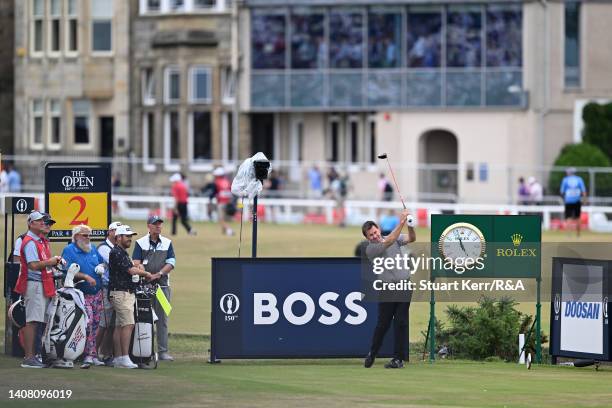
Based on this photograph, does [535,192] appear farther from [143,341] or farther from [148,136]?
[143,341]

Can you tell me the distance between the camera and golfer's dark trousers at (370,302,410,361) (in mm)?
20203

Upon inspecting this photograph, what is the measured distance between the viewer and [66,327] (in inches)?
773

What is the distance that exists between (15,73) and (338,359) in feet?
146

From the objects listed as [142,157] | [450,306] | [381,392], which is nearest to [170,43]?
[142,157]

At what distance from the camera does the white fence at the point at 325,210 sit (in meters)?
48.9

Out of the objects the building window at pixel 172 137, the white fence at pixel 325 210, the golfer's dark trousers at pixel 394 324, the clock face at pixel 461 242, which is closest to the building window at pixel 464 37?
the white fence at pixel 325 210

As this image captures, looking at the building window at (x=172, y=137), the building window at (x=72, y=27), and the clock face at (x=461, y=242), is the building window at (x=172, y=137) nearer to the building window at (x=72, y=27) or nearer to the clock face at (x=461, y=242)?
the building window at (x=72, y=27)

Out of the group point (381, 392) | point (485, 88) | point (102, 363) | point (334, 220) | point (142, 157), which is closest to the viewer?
point (381, 392)

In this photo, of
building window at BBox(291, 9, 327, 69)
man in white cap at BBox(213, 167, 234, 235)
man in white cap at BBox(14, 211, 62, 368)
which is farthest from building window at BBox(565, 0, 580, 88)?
man in white cap at BBox(14, 211, 62, 368)

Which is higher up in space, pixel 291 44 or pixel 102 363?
pixel 291 44

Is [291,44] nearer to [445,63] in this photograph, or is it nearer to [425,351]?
[445,63]

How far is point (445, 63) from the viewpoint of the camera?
2286 inches

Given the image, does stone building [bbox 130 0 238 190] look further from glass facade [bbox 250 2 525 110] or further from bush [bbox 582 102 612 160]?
bush [bbox 582 102 612 160]

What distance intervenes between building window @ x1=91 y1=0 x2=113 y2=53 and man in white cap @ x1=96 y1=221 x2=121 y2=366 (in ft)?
138
